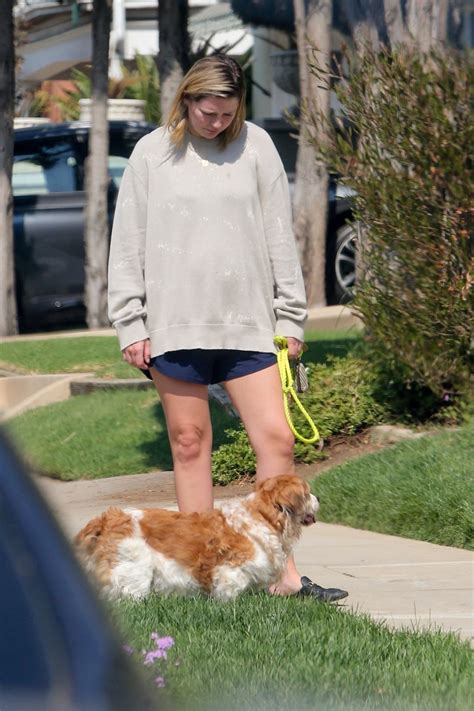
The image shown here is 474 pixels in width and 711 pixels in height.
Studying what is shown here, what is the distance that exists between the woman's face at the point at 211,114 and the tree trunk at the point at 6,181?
344 inches

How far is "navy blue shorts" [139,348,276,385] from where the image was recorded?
17.1 feet

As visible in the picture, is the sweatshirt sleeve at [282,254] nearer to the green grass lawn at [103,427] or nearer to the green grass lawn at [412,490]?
the green grass lawn at [412,490]

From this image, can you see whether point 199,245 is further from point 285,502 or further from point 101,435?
point 101,435

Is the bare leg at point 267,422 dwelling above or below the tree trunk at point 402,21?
below

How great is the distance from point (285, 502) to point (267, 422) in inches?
15.1

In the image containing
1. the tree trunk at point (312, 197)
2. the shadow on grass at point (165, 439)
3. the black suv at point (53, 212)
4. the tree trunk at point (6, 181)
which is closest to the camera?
the shadow on grass at point (165, 439)

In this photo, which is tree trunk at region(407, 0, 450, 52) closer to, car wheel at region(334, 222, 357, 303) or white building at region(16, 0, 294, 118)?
car wheel at region(334, 222, 357, 303)

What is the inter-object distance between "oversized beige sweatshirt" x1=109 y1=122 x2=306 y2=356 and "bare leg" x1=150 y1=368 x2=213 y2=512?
0.17 metres

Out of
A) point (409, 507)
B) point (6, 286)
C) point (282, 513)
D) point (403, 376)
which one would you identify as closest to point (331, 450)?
point (403, 376)

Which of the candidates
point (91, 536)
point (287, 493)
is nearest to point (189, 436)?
point (287, 493)

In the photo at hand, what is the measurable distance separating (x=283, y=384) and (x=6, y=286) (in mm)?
8762

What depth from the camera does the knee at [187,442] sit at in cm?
534

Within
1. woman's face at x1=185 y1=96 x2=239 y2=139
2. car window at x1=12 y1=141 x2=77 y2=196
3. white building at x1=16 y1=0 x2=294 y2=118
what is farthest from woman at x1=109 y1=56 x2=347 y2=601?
white building at x1=16 y1=0 x2=294 y2=118

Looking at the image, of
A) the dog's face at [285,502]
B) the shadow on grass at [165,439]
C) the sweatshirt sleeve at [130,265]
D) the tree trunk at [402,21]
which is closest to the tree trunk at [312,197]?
the tree trunk at [402,21]
